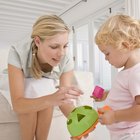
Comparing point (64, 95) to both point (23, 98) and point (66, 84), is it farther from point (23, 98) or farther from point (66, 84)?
point (66, 84)

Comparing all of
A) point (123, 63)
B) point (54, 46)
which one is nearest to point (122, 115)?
point (123, 63)

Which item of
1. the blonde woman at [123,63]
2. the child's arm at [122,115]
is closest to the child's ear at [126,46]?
the blonde woman at [123,63]

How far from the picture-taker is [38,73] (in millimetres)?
1124

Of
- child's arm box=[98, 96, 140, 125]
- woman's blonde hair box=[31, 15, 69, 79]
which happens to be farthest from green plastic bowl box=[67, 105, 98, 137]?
woman's blonde hair box=[31, 15, 69, 79]

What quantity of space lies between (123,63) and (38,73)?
1.33 feet

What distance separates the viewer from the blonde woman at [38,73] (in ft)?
3.26

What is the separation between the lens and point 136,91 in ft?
2.72

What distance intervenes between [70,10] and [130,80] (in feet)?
11.8

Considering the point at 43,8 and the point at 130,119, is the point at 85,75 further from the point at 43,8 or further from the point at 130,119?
the point at 43,8

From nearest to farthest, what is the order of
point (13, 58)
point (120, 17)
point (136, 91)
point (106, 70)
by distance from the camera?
point (136, 91), point (120, 17), point (13, 58), point (106, 70)

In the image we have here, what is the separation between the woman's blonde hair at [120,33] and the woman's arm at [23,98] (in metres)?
0.25

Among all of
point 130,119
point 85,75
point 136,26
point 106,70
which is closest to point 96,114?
point 130,119

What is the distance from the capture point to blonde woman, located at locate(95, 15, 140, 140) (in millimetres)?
862

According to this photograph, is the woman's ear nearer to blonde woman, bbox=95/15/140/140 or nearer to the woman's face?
the woman's face
